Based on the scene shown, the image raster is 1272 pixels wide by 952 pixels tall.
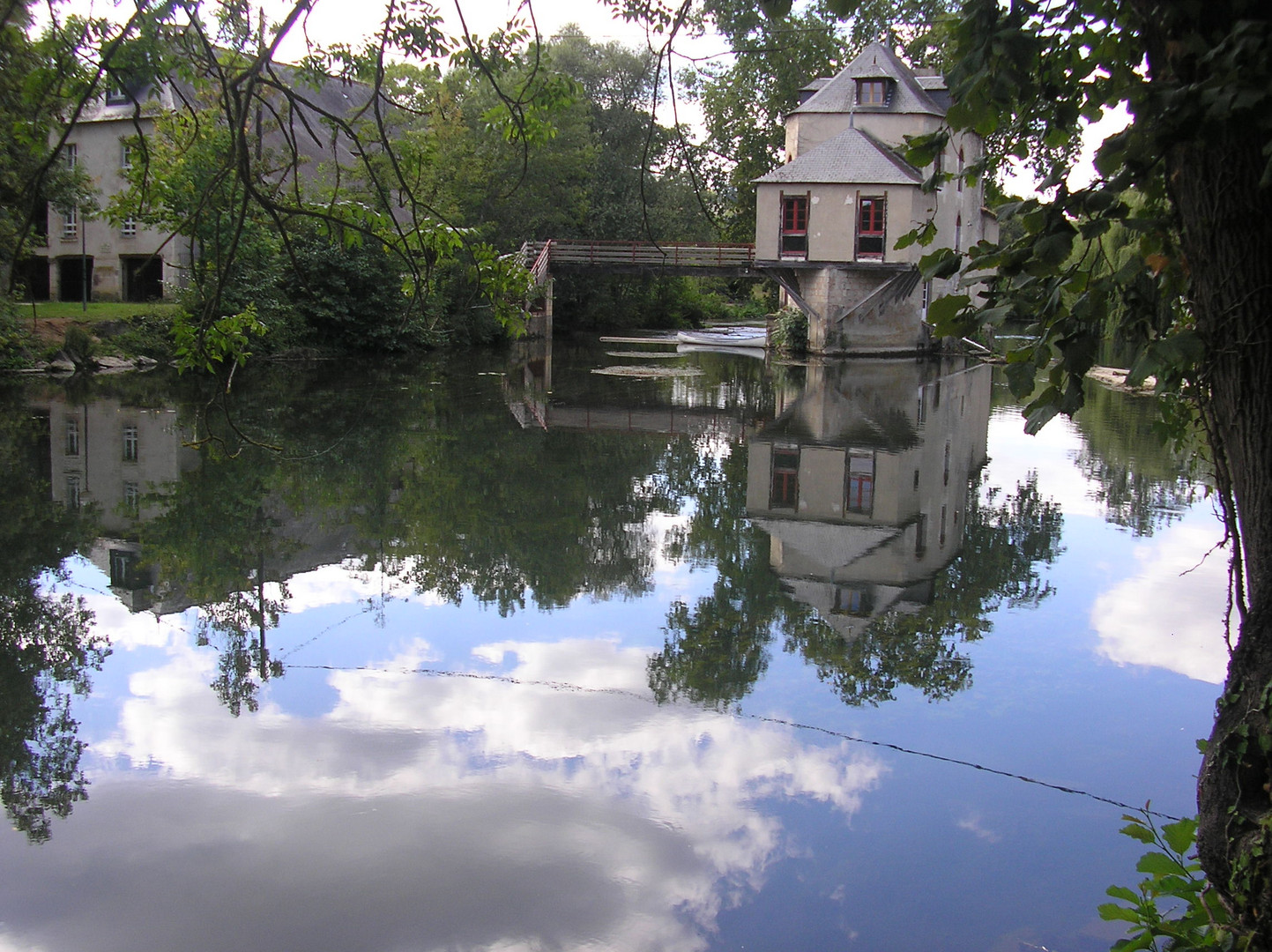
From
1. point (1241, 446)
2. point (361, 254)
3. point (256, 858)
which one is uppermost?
point (361, 254)

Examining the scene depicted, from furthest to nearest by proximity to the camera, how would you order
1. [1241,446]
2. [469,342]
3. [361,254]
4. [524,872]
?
1. [469,342]
2. [361,254]
3. [524,872]
4. [1241,446]

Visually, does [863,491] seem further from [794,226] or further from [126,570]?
[794,226]

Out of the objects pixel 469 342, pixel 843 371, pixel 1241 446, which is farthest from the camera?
pixel 469 342

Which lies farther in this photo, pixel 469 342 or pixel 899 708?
pixel 469 342

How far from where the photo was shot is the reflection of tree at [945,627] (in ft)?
23.0

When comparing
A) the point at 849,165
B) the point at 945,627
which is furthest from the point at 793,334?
the point at 945,627

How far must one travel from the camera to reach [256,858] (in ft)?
15.6

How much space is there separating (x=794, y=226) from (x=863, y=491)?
20.5 m

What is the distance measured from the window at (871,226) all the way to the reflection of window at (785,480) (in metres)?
17.4

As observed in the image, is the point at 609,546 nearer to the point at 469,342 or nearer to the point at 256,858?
the point at 256,858

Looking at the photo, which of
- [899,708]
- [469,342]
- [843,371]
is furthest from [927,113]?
[899,708]

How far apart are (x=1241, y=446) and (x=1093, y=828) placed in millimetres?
2684

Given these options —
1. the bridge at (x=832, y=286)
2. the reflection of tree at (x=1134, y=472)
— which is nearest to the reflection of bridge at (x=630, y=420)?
the reflection of tree at (x=1134, y=472)

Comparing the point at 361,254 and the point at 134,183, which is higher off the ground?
the point at 361,254
